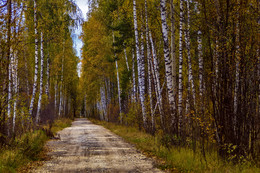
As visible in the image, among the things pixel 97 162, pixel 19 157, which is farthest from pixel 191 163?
pixel 19 157

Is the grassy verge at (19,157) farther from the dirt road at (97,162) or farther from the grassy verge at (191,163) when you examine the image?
the grassy verge at (191,163)

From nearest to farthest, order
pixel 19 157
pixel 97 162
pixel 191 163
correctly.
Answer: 1. pixel 191 163
2. pixel 19 157
3. pixel 97 162

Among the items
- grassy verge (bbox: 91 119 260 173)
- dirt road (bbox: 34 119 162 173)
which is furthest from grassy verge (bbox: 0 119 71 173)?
grassy verge (bbox: 91 119 260 173)

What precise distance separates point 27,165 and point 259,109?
20.6 ft

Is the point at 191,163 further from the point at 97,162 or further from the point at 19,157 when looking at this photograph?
the point at 19,157

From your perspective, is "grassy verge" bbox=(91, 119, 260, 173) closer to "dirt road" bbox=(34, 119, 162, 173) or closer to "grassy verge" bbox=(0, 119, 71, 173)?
"dirt road" bbox=(34, 119, 162, 173)

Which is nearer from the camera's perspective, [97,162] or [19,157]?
[19,157]

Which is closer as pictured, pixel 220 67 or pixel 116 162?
pixel 220 67

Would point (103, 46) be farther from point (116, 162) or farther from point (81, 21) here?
point (116, 162)

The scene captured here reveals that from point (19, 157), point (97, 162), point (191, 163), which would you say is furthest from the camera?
point (97, 162)

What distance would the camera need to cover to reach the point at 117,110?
27391 millimetres

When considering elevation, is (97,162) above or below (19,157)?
below

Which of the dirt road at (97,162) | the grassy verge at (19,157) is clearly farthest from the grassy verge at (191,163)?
the grassy verge at (19,157)

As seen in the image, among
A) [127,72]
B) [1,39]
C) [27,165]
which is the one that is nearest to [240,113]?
[27,165]
